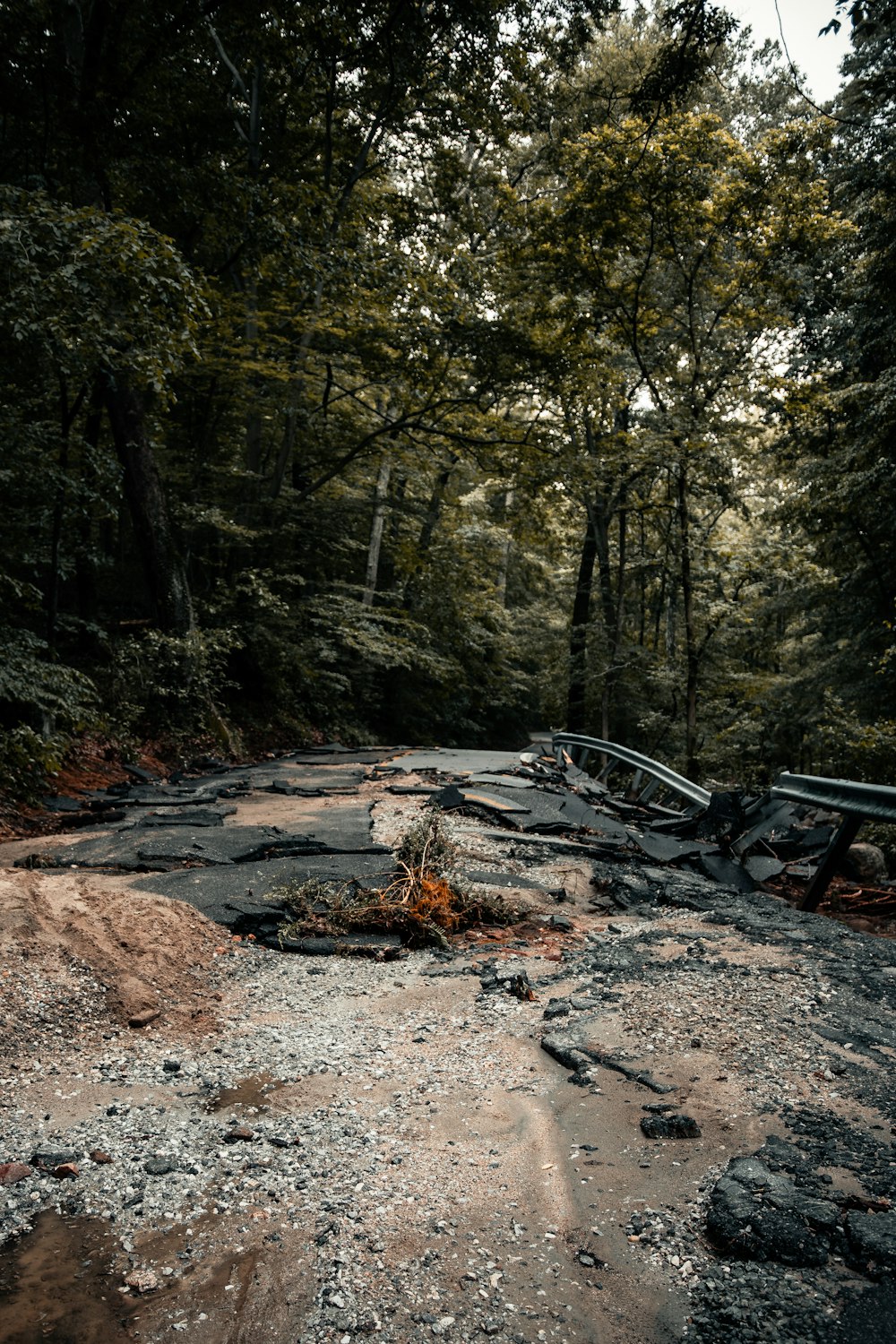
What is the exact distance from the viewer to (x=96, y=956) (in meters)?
3.60

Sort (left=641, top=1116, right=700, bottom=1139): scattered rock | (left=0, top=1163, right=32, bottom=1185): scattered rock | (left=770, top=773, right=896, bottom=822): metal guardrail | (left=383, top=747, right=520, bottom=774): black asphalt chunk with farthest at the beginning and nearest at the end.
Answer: (left=383, top=747, right=520, bottom=774): black asphalt chunk, (left=770, top=773, right=896, bottom=822): metal guardrail, (left=641, top=1116, right=700, bottom=1139): scattered rock, (left=0, top=1163, right=32, bottom=1185): scattered rock

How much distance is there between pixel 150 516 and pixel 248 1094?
10928 mm

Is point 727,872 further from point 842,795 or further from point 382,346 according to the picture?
point 382,346

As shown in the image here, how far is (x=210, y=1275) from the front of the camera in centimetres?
189

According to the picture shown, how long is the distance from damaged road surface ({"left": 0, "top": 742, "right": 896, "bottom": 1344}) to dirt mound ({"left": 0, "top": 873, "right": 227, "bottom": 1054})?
0.02 meters

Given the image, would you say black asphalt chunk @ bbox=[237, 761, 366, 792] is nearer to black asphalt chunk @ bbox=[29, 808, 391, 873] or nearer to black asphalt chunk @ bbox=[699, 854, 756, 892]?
black asphalt chunk @ bbox=[29, 808, 391, 873]

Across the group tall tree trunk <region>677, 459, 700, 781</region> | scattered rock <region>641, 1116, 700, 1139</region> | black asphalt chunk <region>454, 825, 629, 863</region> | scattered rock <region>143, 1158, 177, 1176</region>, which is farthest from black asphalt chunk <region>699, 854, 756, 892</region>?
tall tree trunk <region>677, 459, 700, 781</region>

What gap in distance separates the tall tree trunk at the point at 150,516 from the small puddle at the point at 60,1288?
1097 centimetres

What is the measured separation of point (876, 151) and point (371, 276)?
8181 mm

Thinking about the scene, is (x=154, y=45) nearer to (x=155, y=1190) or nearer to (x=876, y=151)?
(x=876, y=151)

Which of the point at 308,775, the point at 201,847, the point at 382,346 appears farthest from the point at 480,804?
the point at 382,346

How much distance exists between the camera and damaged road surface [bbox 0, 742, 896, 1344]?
5.92 ft

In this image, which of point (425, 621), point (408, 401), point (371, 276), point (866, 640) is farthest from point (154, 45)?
point (866, 640)

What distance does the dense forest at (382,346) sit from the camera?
890 centimetres
